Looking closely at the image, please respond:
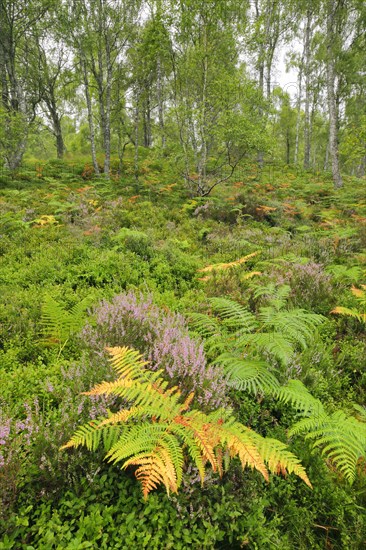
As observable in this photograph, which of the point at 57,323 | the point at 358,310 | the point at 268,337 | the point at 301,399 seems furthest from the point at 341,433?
the point at 57,323

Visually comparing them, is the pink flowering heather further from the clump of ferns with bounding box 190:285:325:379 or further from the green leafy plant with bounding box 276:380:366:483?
the green leafy plant with bounding box 276:380:366:483

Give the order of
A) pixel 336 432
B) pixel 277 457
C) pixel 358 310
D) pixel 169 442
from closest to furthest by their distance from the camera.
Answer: pixel 277 457 → pixel 169 442 → pixel 336 432 → pixel 358 310

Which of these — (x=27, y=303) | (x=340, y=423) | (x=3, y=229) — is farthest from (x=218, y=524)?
(x=3, y=229)

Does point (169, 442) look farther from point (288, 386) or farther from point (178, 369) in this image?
point (288, 386)

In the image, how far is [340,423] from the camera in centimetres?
222

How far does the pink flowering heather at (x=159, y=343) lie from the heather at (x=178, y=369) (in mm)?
20

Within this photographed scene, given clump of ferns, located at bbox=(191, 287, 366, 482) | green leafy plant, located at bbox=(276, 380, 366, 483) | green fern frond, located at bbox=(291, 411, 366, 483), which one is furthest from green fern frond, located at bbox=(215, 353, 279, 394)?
green fern frond, located at bbox=(291, 411, 366, 483)

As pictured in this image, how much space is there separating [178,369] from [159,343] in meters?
0.32

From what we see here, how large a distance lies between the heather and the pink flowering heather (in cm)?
2

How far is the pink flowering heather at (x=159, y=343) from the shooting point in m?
2.43

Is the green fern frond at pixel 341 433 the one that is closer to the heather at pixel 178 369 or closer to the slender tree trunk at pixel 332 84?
the heather at pixel 178 369

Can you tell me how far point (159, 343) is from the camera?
271cm

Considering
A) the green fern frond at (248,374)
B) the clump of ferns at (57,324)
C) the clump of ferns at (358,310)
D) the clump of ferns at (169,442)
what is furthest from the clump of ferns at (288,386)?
the clump of ferns at (57,324)

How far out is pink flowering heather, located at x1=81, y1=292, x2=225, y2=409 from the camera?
2430 millimetres
